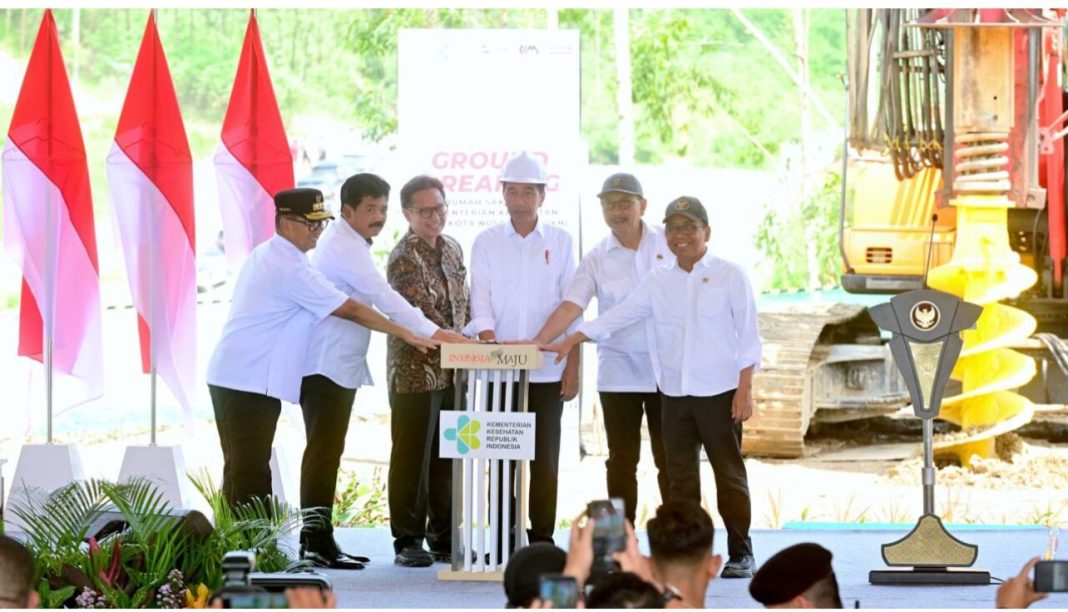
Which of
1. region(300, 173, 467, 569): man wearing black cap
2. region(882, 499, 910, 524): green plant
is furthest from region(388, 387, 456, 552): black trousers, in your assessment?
region(882, 499, 910, 524): green plant

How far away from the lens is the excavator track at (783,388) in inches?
482

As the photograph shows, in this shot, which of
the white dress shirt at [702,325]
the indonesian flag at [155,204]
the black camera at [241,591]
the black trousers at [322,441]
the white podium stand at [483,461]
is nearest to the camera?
the black camera at [241,591]

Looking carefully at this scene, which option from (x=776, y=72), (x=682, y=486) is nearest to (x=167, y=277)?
(x=682, y=486)

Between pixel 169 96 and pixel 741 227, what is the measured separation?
14926 millimetres

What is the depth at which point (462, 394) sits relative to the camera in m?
6.86

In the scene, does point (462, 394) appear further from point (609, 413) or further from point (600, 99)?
point (600, 99)

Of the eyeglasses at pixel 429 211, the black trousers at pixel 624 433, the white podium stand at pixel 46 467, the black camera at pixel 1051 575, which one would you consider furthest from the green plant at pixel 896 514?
the black camera at pixel 1051 575

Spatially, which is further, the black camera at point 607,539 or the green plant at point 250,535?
the green plant at point 250,535

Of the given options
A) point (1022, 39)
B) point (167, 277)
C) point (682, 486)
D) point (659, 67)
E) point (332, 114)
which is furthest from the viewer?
point (332, 114)

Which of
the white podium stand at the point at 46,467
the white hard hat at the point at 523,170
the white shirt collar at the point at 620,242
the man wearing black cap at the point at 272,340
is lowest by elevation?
the white podium stand at the point at 46,467

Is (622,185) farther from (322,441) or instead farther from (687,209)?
(322,441)

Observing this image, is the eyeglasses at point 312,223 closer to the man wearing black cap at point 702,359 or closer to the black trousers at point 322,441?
the black trousers at point 322,441

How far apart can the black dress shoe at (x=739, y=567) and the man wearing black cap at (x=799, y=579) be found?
249 cm

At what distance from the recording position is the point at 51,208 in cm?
814
